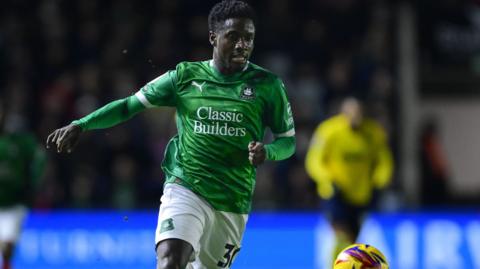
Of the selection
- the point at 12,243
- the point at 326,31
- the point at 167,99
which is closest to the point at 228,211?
the point at 167,99

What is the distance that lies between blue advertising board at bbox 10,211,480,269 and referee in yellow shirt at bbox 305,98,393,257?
57.8 inches

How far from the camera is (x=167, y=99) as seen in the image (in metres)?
7.02

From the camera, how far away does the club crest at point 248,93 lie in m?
6.90

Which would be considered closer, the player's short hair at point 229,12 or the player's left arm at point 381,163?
the player's short hair at point 229,12

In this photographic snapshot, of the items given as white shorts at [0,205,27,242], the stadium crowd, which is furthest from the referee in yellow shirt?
white shorts at [0,205,27,242]

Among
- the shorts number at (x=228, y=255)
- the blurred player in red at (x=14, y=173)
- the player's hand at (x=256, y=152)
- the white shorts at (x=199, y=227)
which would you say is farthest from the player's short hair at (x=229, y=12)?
the blurred player in red at (x=14, y=173)

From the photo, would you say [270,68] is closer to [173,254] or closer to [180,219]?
[180,219]

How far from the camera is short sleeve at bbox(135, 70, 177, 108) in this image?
6.97 m

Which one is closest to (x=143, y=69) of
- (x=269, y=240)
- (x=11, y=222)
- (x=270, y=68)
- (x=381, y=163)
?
(x=270, y=68)

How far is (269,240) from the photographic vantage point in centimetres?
1409

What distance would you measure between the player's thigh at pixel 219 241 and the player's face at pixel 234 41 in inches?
37.1

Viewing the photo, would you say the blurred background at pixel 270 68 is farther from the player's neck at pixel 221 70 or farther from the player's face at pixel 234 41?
the player's face at pixel 234 41

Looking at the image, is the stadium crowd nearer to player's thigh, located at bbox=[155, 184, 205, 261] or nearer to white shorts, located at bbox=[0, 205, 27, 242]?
white shorts, located at bbox=[0, 205, 27, 242]

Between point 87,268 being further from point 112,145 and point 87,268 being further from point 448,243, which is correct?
point 448,243
